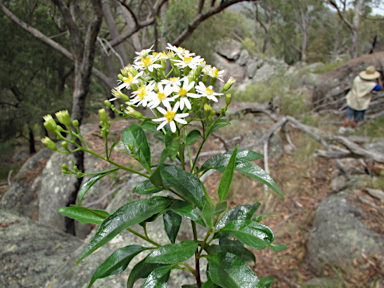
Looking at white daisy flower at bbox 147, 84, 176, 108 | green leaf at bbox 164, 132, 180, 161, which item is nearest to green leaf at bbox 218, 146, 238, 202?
green leaf at bbox 164, 132, 180, 161

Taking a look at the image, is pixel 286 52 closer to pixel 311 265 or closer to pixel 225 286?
pixel 311 265

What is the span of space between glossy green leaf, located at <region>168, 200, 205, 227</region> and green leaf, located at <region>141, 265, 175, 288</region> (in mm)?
173

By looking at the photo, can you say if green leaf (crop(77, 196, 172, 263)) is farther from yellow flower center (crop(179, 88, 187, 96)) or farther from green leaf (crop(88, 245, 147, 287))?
yellow flower center (crop(179, 88, 187, 96))

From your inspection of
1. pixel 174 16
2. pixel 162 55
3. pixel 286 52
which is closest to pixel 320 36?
pixel 286 52

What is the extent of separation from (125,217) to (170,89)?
371 millimetres

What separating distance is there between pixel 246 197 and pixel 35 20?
752 cm

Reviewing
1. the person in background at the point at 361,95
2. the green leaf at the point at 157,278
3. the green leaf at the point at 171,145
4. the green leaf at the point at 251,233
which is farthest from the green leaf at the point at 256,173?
the person in background at the point at 361,95

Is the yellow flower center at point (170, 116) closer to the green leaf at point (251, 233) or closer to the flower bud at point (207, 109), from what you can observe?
the flower bud at point (207, 109)

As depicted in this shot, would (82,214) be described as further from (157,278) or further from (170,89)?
(170,89)

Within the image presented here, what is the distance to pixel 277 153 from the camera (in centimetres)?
410

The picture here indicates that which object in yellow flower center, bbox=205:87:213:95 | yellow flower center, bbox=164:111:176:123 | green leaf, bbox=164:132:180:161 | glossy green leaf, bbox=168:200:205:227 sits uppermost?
yellow flower center, bbox=205:87:213:95

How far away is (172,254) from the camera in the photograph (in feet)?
2.22

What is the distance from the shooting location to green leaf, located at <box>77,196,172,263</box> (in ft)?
2.03

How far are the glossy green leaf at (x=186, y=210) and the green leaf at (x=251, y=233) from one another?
8 centimetres
